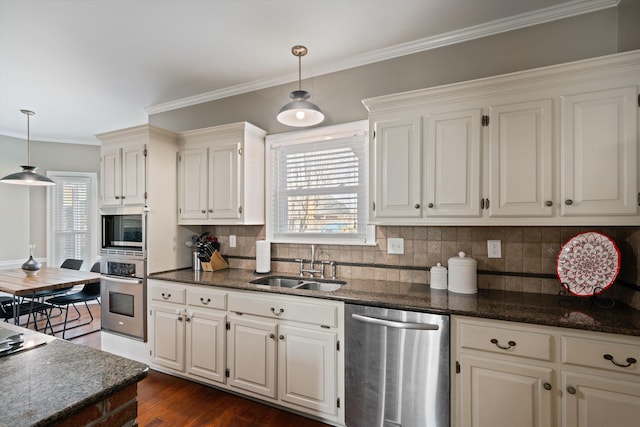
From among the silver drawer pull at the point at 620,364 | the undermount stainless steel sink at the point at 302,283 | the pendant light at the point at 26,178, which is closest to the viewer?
the silver drawer pull at the point at 620,364

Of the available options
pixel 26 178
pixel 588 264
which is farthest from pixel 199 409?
pixel 26 178

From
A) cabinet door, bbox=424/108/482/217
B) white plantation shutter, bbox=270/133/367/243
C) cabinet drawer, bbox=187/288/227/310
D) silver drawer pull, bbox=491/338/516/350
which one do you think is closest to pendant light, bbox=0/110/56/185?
cabinet drawer, bbox=187/288/227/310

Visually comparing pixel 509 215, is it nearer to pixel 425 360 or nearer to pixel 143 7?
pixel 425 360

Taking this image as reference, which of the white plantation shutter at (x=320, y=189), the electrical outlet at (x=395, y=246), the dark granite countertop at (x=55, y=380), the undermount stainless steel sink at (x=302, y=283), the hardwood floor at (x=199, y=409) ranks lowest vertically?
the hardwood floor at (x=199, y=409)

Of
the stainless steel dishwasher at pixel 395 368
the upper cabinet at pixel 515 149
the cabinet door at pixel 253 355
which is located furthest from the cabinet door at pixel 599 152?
the cabinet door at pixel 253 355

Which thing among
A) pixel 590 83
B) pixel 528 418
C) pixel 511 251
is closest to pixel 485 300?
pixel 511 251

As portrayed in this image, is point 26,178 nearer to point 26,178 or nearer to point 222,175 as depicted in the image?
point 26,178

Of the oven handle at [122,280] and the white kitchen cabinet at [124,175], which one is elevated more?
the white kitchen cabinet at [124,175]

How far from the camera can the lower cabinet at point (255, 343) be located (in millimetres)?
2117

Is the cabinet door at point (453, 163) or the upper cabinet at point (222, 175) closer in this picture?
A: the cabinet door at point (453, 163)

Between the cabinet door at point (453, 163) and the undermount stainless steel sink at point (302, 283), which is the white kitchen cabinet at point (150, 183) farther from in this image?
the cabinet door at point (453, 163)

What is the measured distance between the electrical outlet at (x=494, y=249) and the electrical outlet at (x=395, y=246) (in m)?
0.61

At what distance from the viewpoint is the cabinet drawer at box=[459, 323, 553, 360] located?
1.60 metres

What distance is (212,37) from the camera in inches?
93.1
